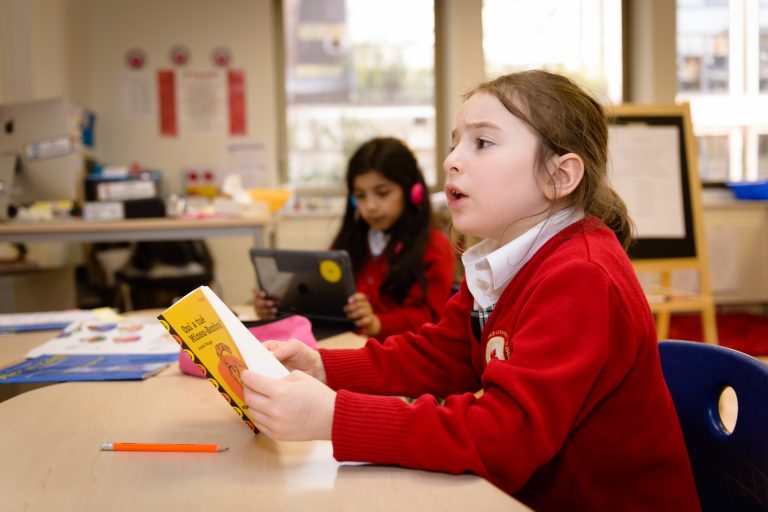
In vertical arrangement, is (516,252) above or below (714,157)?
below

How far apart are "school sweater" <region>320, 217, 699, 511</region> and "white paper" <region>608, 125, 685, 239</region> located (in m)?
2.15

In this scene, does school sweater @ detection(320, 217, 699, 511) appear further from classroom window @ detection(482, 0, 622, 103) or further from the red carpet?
classroom window @ detection(482, 0, 622, 103)

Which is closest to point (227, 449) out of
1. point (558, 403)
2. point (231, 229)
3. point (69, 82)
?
point (558, 403)

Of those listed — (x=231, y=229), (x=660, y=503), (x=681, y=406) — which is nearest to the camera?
(x=660, y=503)

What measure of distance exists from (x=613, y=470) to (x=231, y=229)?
6.83ft

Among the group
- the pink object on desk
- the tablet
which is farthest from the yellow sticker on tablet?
the pink object on desk

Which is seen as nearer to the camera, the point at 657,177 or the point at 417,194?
the point at 417,194

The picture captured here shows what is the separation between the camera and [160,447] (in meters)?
0.69

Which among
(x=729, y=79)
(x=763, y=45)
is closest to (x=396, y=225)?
(x=729, y=79)

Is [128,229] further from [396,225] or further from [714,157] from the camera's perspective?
[714,157]

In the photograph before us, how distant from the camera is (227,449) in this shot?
0.70 m

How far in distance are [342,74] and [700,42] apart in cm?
241

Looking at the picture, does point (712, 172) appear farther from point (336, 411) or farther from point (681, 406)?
point (336, 411)

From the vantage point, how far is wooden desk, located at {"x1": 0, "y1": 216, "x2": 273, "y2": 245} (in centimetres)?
254
